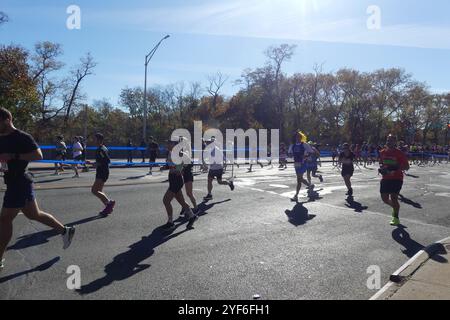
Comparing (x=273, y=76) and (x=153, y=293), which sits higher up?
(x=273, y=76)

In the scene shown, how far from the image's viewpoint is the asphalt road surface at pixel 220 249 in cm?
482

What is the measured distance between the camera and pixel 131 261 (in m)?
5.76

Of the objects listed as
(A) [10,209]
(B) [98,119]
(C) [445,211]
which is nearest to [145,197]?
(A) [10,209]

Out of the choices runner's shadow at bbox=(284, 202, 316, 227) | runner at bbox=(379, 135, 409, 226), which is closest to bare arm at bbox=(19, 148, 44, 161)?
runner's shadow at bbox=(284, 202, 316, 227)

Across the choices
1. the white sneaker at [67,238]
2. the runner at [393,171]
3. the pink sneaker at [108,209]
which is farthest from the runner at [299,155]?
the white sneaker at [67,238]

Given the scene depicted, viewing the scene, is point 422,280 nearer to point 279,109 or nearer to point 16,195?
point 16,195

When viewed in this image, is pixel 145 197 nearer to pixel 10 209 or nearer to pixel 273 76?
pixel 10 209

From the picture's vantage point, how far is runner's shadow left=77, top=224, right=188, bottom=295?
4840mm

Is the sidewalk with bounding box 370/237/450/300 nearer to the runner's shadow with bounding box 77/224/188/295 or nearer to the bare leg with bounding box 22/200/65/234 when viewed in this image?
the runner's shadow with bounding box 77/224/188/295

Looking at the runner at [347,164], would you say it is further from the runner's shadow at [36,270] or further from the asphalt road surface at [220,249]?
the runner's shadow at [36,270]

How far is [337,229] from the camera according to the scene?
27.3 ft

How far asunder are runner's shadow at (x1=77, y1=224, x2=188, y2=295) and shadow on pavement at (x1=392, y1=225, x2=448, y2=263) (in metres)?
3.98

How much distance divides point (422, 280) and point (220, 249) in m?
2.92
